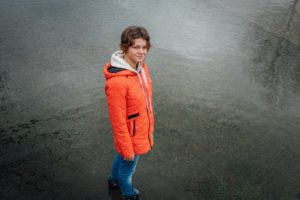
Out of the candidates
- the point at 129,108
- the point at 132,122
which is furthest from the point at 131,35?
the point at 132,122

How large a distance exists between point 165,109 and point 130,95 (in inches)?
97.2

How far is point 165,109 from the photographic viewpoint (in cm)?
489

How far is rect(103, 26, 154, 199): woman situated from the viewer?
241 cm

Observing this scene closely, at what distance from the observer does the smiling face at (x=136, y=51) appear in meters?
2.43

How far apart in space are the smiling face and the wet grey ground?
65.8 inches

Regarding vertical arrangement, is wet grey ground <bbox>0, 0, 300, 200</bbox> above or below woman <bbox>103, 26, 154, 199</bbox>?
below

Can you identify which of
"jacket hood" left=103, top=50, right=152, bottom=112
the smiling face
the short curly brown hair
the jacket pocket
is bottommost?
the jacket pocket

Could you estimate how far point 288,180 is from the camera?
371cm

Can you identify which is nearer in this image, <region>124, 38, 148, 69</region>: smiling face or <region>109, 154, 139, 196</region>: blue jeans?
<region>124, 38, 148, 69</region>: smiling face

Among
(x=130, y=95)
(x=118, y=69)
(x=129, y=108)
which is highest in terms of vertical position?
(x=118, y=69)

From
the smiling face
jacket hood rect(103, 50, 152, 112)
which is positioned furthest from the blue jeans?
the smiling face

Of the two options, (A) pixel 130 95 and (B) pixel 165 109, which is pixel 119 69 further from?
(B) pixel 165 109

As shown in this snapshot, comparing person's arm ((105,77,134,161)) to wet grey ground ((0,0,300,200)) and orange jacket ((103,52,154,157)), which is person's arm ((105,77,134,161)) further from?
wet grey ground ((0,0,300,200))

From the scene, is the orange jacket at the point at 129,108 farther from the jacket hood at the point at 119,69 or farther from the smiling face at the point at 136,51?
the smiling face at the point at 136,51
